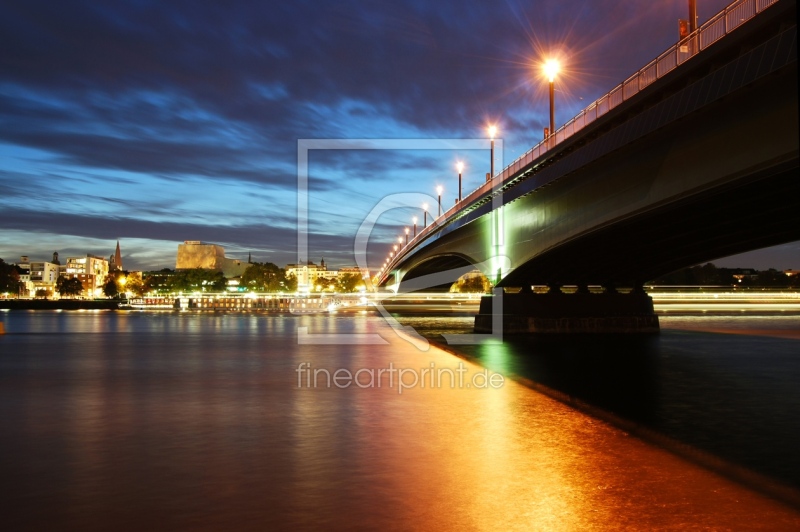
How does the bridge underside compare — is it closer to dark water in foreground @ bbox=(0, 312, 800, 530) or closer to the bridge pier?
the bridge pier

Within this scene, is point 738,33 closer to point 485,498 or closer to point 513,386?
point 513,386

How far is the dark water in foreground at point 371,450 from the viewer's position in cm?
930

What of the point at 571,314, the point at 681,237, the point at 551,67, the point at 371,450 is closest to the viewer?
the point at 371,450

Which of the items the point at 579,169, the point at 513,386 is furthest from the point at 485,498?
the point at 579,169

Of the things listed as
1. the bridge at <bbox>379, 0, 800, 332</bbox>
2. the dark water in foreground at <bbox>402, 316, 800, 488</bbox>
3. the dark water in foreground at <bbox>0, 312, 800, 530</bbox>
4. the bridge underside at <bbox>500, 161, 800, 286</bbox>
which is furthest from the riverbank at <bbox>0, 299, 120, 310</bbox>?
the dark water in foreground at <bbox>0, 312, 800, 530</bbox>

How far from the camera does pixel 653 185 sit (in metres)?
25.8

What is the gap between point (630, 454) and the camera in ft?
42.3

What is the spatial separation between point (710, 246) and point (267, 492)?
36.3 metres

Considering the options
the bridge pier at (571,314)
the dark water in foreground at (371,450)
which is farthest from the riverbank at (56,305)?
the dark water in foreground at (371,450)

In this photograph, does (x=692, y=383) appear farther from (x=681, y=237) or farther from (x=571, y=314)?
(x=571, y=314)

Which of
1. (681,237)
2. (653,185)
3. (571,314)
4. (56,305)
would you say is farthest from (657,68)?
(56,305)

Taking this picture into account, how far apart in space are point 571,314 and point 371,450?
4106cm

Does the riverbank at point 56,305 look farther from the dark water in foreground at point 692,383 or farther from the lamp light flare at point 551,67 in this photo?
the lamp light flare at point 551,67

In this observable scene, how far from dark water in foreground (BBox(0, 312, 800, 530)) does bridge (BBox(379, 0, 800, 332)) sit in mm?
6529
